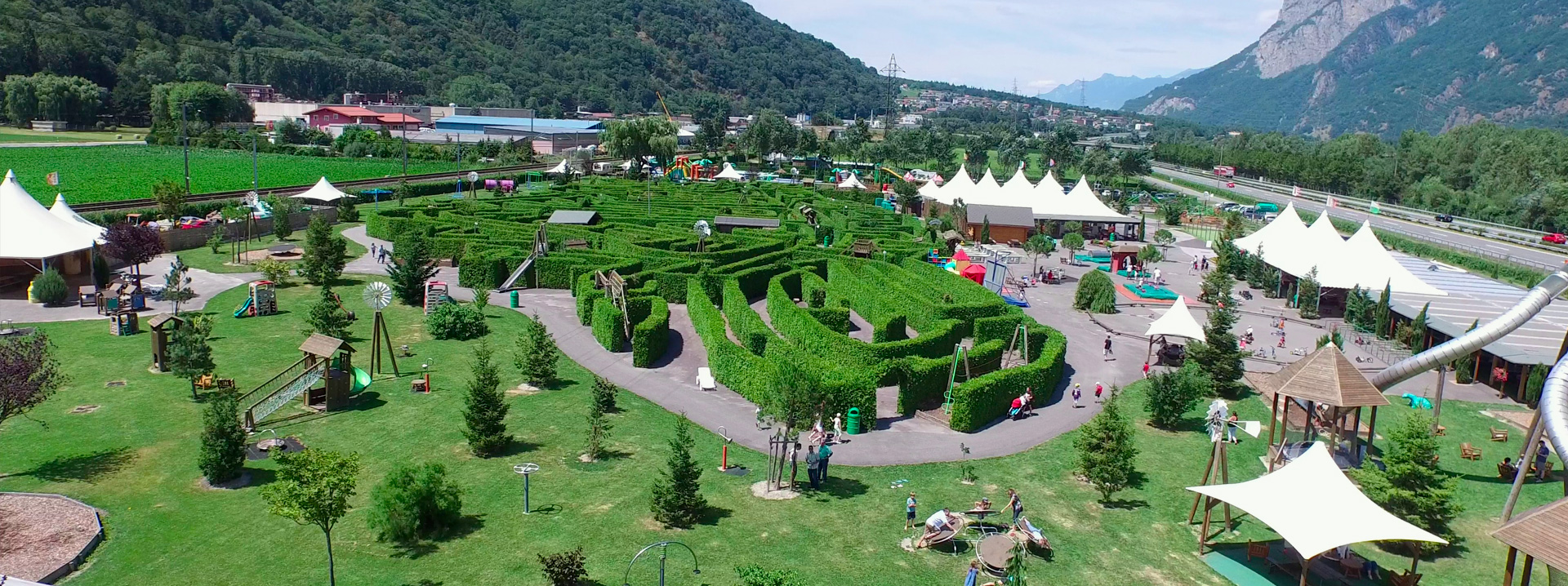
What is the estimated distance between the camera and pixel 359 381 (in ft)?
91.3

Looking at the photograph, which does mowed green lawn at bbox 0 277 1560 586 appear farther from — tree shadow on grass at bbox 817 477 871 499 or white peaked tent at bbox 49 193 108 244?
white peaked tent at bbox 49 193 108 244

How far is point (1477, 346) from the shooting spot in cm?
2662

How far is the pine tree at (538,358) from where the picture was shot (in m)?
29.6

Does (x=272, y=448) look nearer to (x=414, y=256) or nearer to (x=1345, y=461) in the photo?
(x=414, y=256)

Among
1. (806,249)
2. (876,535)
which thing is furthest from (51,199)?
(876,535)

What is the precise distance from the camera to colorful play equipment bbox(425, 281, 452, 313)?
3825 centimetres

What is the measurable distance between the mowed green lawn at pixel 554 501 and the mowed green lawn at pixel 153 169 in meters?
55.0

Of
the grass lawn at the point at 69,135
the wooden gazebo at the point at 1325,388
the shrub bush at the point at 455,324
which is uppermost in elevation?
the grass lawn at the point at 69,135

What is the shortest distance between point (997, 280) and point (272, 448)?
38.3 meters

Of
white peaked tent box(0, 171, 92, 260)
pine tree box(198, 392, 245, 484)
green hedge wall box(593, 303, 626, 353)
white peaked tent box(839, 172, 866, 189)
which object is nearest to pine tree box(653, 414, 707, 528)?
pine tree box(198, 392, 245, 484)

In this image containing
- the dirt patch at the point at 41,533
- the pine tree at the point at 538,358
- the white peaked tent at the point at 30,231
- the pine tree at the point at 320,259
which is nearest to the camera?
the dirt patch at the point at 41,533

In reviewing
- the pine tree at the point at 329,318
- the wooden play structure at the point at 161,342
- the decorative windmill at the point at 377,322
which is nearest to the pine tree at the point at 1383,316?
the decorative windmill at the point at 377,322

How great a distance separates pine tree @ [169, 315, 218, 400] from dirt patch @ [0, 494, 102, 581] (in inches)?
275

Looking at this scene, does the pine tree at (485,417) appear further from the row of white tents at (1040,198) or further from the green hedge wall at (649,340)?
the row of white tents at (1040,198)
